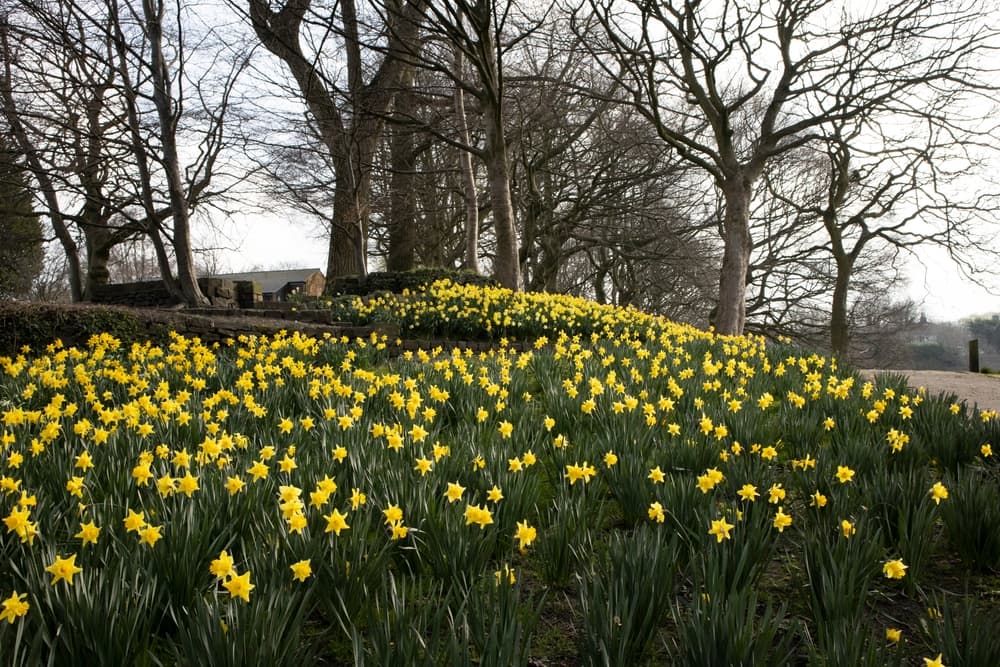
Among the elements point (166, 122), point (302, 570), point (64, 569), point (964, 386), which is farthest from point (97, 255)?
point (964, 386)

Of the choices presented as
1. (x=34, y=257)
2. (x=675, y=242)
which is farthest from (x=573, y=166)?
(x=34, y=257)

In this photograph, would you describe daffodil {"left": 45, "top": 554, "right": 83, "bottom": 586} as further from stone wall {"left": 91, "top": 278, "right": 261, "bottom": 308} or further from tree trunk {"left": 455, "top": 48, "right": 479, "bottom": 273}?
stone wall {"left": 91, "top": 278, "right": 261, "bottom": 308}

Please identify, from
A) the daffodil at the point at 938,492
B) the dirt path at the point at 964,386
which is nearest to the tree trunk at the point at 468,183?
the dirt path at the point at 964,386

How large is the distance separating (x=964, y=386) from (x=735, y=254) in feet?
18.9

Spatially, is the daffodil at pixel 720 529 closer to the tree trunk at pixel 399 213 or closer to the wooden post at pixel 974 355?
the tree trunk at pixel 399 213

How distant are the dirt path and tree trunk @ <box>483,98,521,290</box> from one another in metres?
6.02

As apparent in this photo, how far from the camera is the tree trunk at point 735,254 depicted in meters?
12.1

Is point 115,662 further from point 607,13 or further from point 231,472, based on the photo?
point 607,13

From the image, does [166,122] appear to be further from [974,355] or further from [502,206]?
[974,355]

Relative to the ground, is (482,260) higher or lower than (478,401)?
higher

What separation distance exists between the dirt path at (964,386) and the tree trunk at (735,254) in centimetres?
408

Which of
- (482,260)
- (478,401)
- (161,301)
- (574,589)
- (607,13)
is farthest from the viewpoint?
(482,260)

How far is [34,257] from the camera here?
23500mm

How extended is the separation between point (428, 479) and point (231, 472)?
706mm
